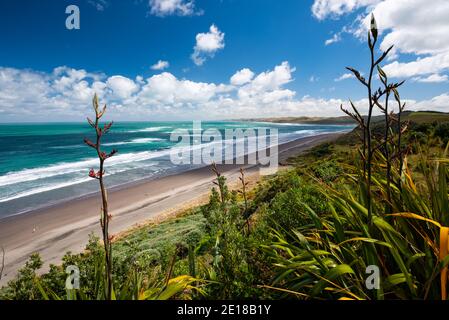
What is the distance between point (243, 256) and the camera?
9.30ft

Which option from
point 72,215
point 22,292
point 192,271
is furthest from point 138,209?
point 192,271

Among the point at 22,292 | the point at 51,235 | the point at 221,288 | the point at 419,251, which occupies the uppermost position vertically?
the point at 419,251

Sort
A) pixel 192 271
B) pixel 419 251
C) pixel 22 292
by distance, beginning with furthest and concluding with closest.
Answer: pixel 22 292
pixel 192 271
pixel 419 251

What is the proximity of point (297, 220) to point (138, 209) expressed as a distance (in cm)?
1467

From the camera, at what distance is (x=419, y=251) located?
81.2 inches

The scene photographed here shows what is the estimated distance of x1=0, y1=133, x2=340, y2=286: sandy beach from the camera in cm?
1186

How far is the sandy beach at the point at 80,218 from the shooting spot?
38.9ft

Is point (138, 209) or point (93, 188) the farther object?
point (93, 188)

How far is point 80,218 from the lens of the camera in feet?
50.4
